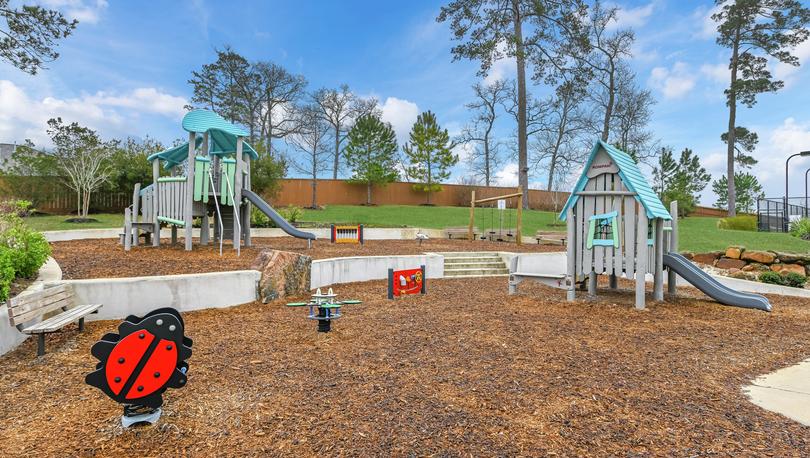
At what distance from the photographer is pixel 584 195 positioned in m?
7.38

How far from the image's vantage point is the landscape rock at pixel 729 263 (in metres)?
11.3

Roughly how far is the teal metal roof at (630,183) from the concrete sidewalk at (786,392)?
3.05 meters

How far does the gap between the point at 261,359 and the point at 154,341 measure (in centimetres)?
154

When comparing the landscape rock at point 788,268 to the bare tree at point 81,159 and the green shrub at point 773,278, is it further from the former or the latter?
the bare tree at point 81,159

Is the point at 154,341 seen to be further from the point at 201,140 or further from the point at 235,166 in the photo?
the point at 201,140

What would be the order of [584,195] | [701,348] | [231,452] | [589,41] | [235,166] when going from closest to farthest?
[231,452], [701,348], [584,195], [235,166], [589,41]

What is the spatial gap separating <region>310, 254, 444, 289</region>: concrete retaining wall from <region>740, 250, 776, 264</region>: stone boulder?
318 inches

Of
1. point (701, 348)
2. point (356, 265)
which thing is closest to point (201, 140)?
point (356, 265)

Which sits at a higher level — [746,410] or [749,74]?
[749,74]

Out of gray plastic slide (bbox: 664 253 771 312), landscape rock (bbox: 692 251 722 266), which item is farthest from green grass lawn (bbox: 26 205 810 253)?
gray plastic slide (bbox: 664 253 771 312)

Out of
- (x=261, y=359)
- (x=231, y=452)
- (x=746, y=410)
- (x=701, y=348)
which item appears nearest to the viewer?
(x=231, y=452)

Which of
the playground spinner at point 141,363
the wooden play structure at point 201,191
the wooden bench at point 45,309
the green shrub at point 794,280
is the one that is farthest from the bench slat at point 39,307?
the green shrub at point 794,280

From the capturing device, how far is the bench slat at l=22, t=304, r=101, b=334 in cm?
399

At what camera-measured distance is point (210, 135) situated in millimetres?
11008
